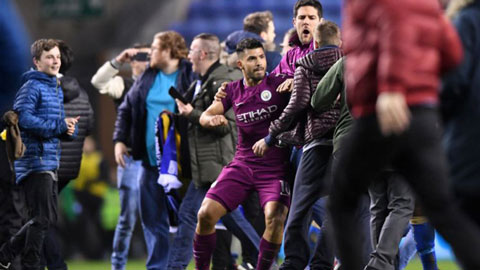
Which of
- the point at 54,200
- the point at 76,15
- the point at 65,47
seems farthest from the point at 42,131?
the point at 76,15

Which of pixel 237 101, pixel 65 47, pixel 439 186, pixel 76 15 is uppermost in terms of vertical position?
pixel 76 15

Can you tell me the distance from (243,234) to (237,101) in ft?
4.26

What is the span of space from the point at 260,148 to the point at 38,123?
7.03 feet

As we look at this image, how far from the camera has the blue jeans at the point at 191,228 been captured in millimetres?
7949

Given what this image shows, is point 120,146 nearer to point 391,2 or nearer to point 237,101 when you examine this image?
point 237,101

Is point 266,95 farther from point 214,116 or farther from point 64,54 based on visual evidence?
point 64,54

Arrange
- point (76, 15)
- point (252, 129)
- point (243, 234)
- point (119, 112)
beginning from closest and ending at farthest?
1. point (252, 129)
2. point (243, 234)
3. point (119, 112)
4. point (76, 15)

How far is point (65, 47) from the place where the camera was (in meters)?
8.97

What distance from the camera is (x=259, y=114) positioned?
23.1 ft

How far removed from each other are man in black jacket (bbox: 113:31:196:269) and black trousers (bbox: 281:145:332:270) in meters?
2.25

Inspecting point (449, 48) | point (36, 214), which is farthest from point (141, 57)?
point (449, 48)

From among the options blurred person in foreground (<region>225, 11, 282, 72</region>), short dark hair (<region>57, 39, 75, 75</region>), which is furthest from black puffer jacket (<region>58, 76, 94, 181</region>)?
blurred person in foreground (<region>225, 11, 282, 72</region>)

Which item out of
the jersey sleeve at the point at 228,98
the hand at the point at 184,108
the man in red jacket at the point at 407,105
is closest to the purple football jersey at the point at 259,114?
the jersey sleeve at the point at 228,98

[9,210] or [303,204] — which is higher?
[303,204]
